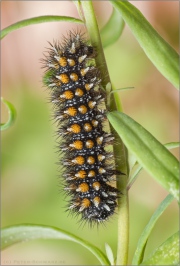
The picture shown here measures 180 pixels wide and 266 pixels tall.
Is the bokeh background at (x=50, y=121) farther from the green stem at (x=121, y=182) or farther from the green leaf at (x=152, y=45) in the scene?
the green leaf at (x=152, y=45)

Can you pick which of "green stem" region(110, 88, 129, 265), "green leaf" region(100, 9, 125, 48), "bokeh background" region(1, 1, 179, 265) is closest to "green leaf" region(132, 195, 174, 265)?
"green stem" region(110, 88, 129, 265)

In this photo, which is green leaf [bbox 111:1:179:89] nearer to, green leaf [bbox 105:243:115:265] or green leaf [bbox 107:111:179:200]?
green leaf [bbox 107:111:179:200]

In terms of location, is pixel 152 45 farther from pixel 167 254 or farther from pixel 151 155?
pixel 167 254

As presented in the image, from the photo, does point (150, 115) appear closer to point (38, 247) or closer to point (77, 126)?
point (38, 247)

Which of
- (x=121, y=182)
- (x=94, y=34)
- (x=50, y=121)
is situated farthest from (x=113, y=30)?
(x=50, y=121)

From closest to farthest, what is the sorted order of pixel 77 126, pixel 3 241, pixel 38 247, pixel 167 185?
1. pixel 167 185
2. pixel 77 126
3. pixel 3 241
4. pixel 38 247

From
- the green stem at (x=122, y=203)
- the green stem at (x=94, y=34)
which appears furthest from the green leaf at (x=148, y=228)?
the green stem at (x=94, y=34)

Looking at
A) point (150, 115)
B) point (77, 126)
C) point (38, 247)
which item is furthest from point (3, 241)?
point (150, 115)
